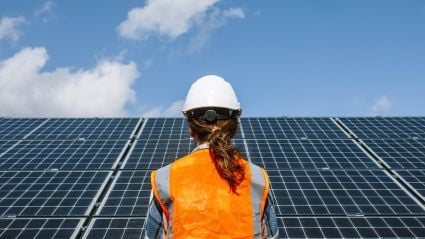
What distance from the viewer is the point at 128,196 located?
9.47 meters

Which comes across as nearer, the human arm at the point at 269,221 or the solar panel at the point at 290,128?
the human arm at the point at 269,221

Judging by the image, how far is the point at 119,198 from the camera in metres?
9.42

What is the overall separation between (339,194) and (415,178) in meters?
2.50

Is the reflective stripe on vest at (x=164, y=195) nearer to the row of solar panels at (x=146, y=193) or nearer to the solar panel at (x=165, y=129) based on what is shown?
the row of solar panels at (x=146, y=193)

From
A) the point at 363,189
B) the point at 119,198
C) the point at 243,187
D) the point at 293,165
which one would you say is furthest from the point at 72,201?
the point at 243,187

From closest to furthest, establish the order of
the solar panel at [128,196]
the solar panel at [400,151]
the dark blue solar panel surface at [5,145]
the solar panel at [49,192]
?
1. the solar panel at [128,196]
2. the solar panel at [49,192]
3. the solar panel at [400,151]
4. the dark blue solar panel surface at [5,145]

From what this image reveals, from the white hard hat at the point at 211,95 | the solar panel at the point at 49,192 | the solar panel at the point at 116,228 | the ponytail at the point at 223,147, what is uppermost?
the white hard hat at the point at 211,95

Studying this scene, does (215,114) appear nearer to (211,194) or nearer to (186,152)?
(211,194)

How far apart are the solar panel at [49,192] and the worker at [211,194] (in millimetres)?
6750

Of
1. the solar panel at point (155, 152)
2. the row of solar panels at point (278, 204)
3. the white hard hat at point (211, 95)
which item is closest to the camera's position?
the white hard hat at point (211, 95)

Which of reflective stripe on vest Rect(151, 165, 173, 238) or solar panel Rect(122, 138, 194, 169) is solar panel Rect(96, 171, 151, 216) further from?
reflective stripe on vest Rect(151, 165, 173, 238)

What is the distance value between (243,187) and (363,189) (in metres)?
8.17

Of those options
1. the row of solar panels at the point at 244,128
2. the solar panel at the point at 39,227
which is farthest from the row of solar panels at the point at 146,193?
the row of solar panels at the point at 244,128

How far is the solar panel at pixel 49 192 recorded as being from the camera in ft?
29.6
